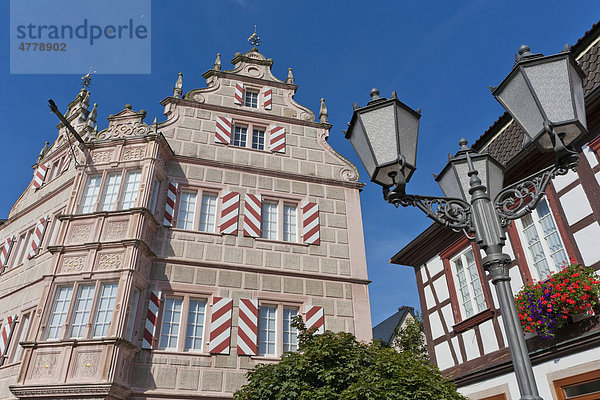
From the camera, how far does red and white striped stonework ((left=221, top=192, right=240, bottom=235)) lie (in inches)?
476

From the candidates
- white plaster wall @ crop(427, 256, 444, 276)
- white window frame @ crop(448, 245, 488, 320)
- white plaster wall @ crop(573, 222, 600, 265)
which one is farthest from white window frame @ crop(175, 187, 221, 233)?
white plaster wall @ crop(573, 222, 600, 265)

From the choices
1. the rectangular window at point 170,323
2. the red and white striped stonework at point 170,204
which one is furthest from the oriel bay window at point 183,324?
the red and white striped stonework at point 170,204

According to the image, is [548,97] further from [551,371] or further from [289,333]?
[289,333]

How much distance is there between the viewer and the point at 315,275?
475 inches

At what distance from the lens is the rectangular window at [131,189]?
38.0 ft

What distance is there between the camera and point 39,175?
15812 millimetres

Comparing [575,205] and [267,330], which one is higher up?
[575,205]

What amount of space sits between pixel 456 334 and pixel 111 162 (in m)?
9.98

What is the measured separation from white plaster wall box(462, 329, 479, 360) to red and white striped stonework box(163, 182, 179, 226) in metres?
7.81

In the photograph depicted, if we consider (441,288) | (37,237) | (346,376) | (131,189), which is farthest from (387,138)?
(37,237)

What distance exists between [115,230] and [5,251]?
6.66 metres

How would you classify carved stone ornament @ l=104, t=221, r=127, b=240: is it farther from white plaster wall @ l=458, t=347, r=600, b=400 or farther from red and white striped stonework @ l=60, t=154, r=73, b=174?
white plaster wall @ l=458, t=347, r=600, b=400

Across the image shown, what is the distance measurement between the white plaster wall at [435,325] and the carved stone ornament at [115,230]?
26.7 feet

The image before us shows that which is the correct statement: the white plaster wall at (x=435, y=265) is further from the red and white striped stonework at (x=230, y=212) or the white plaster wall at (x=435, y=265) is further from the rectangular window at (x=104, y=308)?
the rectangular window at (x=104, y=308)
